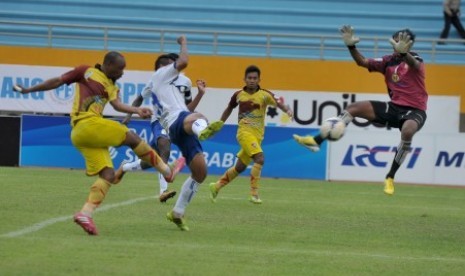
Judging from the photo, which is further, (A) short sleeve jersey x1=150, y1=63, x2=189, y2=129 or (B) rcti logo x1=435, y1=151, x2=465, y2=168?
(B) rcti logo x1=435, y1=151, x2=465, y2=168

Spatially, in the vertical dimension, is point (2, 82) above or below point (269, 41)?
below

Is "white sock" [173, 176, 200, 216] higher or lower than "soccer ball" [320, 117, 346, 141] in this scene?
lower

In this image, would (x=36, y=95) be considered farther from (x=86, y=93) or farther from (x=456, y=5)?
(x=86, y=93)

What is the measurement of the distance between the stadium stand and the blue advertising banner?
13.2 feet

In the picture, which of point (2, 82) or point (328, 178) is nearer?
point (328, 178)

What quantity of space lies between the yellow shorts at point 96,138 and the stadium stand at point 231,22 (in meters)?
16.9

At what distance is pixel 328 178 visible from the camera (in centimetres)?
2406

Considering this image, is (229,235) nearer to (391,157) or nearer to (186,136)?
(186,136)

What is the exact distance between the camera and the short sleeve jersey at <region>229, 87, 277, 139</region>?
16609 mm

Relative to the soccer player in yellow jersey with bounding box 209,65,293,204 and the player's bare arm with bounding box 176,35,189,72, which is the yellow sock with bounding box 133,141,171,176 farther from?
the soccer player in yellow jersey with bounding box 209,65,293,204

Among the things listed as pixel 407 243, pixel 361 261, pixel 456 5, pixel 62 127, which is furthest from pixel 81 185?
pixel 456 5

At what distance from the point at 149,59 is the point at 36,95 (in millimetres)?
3169

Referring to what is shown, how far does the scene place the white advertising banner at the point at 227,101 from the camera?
25891 mm

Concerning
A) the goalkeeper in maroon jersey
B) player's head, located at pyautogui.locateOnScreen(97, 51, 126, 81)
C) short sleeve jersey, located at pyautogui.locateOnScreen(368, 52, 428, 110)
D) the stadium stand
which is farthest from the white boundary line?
the stadium stand
